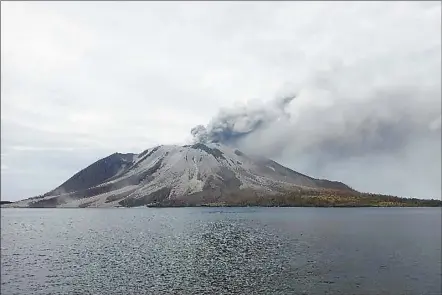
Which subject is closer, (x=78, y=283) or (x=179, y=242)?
(x=78, y=283)

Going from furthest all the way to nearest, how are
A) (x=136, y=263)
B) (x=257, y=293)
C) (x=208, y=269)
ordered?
(x=136, y=263), (x=208, y=269), (x=257, y=293)

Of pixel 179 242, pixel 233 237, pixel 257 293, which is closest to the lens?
pixel 257 293

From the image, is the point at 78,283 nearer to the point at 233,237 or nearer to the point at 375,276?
the point at 375,276

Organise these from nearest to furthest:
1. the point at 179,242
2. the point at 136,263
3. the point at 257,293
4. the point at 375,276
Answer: the point at 257,293 < the point at 375,276 < the point at 136,263 < the point at 179,242

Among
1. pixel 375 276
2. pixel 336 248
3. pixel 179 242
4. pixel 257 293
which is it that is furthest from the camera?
pixel 179 242

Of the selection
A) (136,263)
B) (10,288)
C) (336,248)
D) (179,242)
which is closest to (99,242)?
(179,242)

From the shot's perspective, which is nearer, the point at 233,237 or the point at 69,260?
the point at 69,260

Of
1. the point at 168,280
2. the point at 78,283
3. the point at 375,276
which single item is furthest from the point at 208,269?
the point at 375,276

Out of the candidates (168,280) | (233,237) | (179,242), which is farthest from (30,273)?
(233,237)

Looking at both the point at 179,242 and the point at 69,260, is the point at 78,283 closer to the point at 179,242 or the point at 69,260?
the point at 69,260
